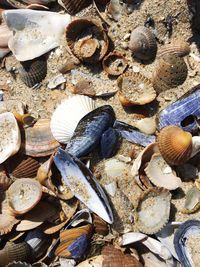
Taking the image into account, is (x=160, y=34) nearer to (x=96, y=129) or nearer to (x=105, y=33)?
(x=105, y=33)

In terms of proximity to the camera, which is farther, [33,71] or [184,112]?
[33,71]

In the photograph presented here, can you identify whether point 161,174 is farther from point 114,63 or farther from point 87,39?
point 87,39

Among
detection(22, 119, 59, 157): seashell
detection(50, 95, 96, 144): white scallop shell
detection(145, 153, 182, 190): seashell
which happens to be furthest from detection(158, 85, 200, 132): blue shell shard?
detection(22, 119, 59, 157): seashell

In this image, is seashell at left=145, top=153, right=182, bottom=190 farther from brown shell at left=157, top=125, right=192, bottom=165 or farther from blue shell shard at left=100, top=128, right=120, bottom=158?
blue shell shard at left=100, top=128, right=120, bottom=158

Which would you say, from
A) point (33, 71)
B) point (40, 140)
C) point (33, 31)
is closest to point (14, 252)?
point (40, 140)

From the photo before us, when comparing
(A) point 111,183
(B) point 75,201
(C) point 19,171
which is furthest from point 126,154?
(C) point 19,171

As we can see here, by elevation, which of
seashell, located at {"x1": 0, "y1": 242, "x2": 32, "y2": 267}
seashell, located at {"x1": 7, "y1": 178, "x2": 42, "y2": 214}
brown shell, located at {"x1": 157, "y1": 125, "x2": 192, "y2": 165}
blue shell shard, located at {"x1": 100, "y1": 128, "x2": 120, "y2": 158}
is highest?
brown shell, located at {"x1": 157, "y1": 125, "x2": 192, "y2": 165}

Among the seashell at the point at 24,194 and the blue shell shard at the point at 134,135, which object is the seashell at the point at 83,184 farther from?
the blue shell shard at the point at 134,135

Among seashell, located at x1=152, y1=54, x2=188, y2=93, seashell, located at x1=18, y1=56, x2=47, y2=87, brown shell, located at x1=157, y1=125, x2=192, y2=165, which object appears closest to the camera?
brown shell, located at x1=157, y1=125, x2=192, y2=165
